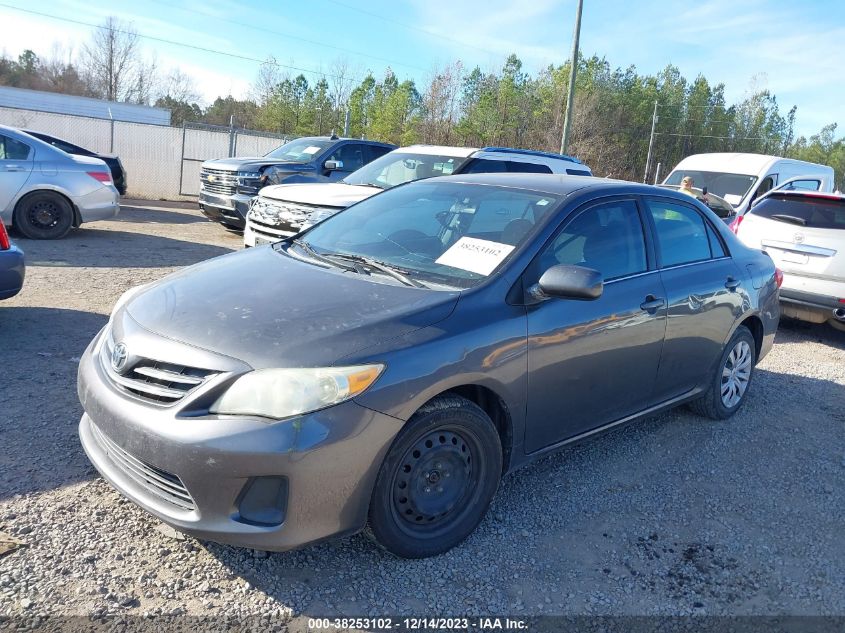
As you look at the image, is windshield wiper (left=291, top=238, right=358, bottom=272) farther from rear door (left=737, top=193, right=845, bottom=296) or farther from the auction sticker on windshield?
rear door (left=737, top=193, right=845, bottom=296)

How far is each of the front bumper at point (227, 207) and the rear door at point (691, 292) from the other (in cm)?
827

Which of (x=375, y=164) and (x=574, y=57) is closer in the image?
(x=375, y=164)

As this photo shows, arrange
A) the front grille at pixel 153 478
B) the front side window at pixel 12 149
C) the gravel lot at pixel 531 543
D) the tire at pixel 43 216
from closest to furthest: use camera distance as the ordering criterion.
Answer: the front grille at pixel 153 478 → the gravel lot at pixel 531 543 → the front side window at pixel 12 149 → the tire at pixel 43 216

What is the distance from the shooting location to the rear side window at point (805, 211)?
7.91 meters

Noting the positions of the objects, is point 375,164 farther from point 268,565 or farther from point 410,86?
point 410,86

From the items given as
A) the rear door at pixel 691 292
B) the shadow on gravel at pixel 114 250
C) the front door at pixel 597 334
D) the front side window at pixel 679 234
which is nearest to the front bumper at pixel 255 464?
the front door at pixel 597 334

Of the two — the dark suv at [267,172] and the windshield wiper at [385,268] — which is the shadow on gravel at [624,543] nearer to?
the windshield wiper at [385,268]

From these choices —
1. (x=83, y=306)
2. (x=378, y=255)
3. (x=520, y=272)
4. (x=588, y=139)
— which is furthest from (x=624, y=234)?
(x=588, y=139)

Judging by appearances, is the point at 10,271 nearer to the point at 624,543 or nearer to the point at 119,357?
the point at 119,357

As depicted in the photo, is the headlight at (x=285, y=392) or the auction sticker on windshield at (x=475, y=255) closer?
the headlight at (x=285, y=392)

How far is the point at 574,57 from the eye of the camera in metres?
22.3

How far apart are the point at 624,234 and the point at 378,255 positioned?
1.48 m

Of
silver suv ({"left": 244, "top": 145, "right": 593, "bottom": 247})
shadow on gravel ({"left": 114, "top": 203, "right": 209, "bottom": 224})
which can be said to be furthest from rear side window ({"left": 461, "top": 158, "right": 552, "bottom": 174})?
shadow on gravel ({"left": 114, "top": 203, "right": 209, "bottom": 224})

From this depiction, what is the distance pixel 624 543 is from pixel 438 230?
1.90 meters
